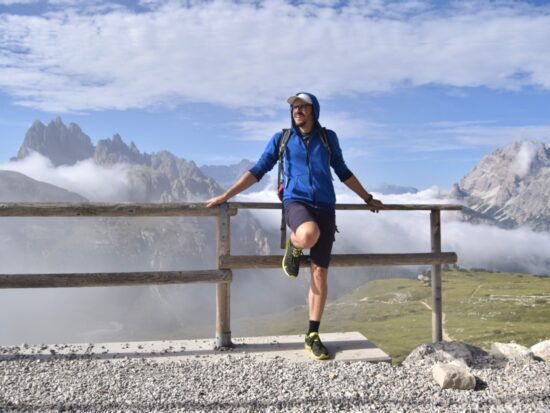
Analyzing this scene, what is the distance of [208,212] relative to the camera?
27.6 ft

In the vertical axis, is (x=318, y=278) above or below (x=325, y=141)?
below

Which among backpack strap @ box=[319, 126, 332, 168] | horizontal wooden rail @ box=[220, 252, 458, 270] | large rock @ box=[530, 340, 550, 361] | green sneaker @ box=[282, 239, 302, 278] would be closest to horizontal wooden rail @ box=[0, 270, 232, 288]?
horizontal wooden rail @ box=[220, 252, 458, 270]

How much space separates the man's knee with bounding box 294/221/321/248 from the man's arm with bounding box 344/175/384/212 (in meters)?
1.00

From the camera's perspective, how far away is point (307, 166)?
298 inches

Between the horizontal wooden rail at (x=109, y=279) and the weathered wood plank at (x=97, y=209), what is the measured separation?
93 centimetres

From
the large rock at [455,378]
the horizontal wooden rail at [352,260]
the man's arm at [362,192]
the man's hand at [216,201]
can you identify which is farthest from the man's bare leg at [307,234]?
the large rock at [455,378]

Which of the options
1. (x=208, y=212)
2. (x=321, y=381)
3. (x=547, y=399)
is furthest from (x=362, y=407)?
(x=208, y=212)

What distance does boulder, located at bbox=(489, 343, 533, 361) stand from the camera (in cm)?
841

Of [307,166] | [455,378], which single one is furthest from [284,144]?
[455,378]

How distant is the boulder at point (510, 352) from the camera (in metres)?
8.41

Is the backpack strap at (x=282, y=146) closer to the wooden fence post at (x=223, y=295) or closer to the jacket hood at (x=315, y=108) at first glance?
the jacket hood at (x=315, y=108)

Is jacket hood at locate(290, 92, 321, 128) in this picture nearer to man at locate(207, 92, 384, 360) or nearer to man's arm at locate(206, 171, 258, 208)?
man at locate(207, 92, 384, 360)

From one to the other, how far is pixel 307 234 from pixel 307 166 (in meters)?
1.06

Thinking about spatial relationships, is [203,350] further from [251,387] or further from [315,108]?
[315,108]
